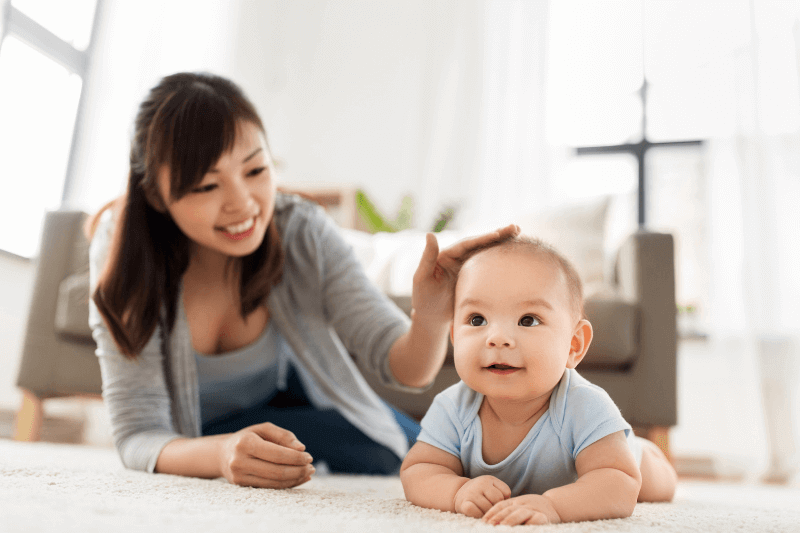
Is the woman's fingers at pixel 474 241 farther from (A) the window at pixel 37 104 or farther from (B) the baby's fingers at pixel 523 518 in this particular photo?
(A) the window at pixel 37 104

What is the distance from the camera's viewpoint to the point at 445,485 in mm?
596

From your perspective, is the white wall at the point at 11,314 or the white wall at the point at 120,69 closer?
the white wall at the point at 11,314

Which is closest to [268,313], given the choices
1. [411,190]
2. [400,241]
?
[400,241]

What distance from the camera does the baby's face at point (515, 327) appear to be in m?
0.58

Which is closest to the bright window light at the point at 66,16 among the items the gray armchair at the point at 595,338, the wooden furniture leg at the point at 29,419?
the gray armchair at the point at 595,338

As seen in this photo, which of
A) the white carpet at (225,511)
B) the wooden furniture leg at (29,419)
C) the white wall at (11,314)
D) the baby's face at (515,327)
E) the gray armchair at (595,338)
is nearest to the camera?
the white carpet at (225,511)

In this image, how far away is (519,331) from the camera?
1.93 ft

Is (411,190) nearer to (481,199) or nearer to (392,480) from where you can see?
(481,199)

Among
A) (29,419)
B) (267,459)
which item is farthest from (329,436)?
(29,419)

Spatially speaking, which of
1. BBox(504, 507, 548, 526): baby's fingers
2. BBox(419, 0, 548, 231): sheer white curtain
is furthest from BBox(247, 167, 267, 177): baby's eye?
BBox(419, 0, 548, 231): sheer white curtain

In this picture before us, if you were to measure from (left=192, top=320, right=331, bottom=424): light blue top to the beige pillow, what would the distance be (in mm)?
897

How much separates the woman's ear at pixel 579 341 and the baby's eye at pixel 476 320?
102 mm

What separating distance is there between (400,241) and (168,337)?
109 centimetres

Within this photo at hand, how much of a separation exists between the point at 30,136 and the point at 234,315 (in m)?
1.90
